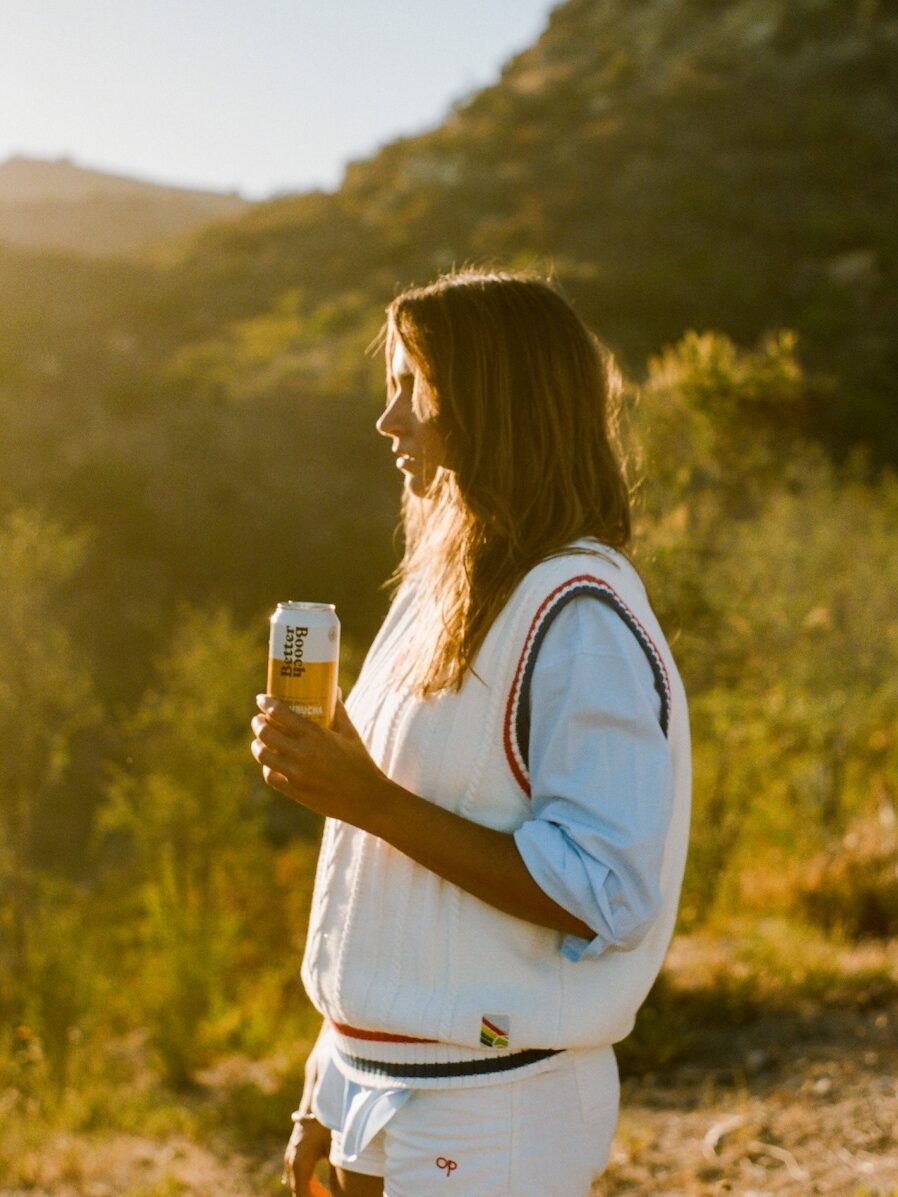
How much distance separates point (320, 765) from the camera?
132 cm

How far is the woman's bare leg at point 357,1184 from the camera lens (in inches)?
57.6

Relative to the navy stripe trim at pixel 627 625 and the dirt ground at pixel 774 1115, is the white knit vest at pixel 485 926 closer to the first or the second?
the navy stripe trim at pixel 627 625

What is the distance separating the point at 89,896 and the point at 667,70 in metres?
33.8

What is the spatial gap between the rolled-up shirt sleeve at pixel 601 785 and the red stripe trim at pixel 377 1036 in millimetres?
250

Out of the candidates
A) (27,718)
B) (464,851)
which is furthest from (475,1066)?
(27,718)

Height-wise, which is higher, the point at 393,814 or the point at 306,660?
the point at 306,660

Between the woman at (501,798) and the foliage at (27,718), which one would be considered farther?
the foliage at (27,718)

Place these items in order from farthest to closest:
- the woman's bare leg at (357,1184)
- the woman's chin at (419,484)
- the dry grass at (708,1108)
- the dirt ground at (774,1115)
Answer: the dry grass at (708,1108)
the dirt ground at (774,1115)
the woman's chin at (419,484)
the woman's bare leg at (357,1184)

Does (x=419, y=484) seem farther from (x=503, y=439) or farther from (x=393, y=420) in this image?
(x=503, y=439)

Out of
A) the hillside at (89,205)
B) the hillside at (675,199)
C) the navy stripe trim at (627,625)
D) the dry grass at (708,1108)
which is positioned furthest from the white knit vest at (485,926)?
the hillside at (89,205)

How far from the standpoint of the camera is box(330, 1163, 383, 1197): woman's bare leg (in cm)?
146

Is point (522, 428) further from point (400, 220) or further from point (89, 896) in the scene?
point (400, 220)

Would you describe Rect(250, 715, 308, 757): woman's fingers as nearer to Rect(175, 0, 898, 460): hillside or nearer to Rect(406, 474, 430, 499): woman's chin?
Rect(406, 474, 430, 499): woman's chin

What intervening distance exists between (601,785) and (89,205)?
181 feet
